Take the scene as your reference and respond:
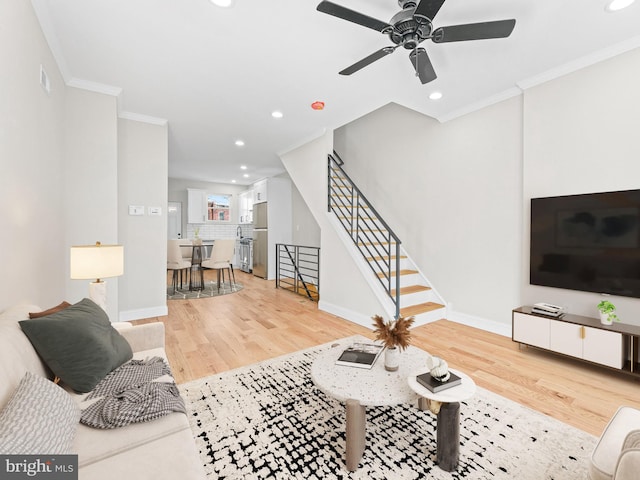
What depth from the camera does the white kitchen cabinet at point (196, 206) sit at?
875 centimetres

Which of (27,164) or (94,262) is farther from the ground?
(27,164)

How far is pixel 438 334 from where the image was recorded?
138 inches

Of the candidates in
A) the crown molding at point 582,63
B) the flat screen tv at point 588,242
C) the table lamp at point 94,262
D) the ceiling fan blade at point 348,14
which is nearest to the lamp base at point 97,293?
the table lamp at point 94,262

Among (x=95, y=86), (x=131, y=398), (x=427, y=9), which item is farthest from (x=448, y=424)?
(x=95, y=86)

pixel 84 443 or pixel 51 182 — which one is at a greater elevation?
pixel 51 182

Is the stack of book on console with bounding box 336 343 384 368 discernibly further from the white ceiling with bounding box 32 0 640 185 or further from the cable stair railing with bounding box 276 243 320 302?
the cable stair railing with bounding box 276 243 320 302

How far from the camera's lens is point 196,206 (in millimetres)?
8867

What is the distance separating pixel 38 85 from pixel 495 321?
4814 mm

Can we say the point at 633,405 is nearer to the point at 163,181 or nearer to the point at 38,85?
the point at 38,85

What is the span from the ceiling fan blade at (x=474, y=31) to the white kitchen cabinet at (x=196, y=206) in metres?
8.17

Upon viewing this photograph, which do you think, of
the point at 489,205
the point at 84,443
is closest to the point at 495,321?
the point at 489,205

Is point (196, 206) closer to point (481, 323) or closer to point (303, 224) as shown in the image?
point (303, 224)

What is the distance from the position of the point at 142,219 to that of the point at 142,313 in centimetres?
129

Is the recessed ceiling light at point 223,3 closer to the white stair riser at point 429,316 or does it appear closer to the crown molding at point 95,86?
the crown molding at point 95,86
